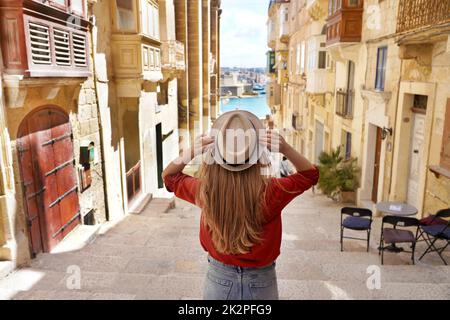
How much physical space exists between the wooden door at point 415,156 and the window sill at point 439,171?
1186mm

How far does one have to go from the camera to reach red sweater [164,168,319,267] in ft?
6.74

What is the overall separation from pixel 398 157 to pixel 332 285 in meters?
5.59

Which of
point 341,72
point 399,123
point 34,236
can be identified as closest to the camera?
point 34,236

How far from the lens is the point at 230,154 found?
75.6 inches

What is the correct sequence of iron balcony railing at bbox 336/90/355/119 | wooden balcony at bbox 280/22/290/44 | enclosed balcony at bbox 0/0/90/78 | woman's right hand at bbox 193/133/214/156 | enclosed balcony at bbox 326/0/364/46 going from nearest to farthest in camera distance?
woman's right hand at bbox 193/133/214/156
enclosed balcony at bbox 0/0/90/78
enclosed balcony at bbox 326/0/364/46
iron balcony railing at bbox 336/90/355/119
wooden balcony at bbox 280/22/290/44

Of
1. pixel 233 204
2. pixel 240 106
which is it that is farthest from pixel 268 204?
pixel 240 106

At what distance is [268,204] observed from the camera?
6.70ft

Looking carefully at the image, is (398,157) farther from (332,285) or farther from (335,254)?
(332,285)

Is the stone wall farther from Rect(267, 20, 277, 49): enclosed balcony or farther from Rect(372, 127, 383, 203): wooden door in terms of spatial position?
Rect(267, 20, 277, 49): enclosed balcony

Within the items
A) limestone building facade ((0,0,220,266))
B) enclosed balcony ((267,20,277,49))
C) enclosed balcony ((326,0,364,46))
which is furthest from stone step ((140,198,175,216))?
enclosed balcony ((267,20,277,49))

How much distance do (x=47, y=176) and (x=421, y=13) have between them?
7.43 metres

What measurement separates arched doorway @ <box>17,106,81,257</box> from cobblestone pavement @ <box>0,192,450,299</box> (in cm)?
53

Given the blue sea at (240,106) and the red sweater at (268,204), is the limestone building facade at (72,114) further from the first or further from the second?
the red sweater at (268,204)
